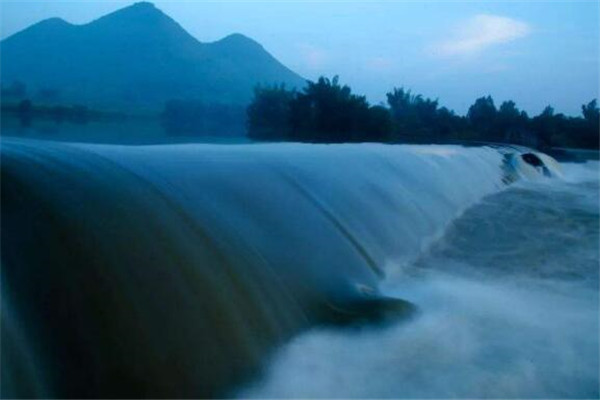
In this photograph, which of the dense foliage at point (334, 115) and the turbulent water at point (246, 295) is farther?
the dense foliage at point (334, 115)

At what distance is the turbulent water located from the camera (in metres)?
2.10

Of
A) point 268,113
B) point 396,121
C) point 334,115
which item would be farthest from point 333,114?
point 396,121

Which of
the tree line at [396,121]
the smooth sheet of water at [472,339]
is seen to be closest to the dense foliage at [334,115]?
the tree line at [396,121]

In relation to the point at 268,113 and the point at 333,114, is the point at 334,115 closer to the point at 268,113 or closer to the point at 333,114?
the point at 333,114

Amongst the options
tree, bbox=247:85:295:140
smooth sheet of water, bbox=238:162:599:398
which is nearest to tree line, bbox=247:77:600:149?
tree, bbox=247:85:295:140

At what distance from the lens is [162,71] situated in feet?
261

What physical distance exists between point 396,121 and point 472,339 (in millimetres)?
28239

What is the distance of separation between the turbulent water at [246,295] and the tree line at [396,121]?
47.1 ft

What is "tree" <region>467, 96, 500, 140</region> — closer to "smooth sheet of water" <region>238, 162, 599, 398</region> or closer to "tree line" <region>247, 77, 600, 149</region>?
"tree line" <region>247, 77, 600, 149</region>

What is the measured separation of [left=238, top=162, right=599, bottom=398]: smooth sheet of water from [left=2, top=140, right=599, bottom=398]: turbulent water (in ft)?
0.04

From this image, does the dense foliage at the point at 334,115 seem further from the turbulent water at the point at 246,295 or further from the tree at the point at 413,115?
the turbulent water at the point at 246,295

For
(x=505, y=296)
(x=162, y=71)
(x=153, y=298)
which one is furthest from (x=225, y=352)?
(x=162, y=71)

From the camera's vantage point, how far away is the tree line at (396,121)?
77.7ft

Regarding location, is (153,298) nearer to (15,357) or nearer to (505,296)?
(15,357)
